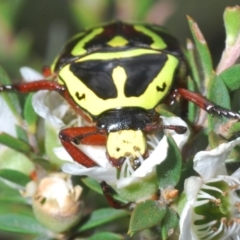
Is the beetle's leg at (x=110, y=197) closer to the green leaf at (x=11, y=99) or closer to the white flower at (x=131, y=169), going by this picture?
the white flower at (x=131, y=169)

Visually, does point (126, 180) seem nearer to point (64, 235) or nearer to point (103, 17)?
point (64, 235)

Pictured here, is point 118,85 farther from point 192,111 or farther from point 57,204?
point 57,204

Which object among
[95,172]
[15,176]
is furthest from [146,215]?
[15,176]

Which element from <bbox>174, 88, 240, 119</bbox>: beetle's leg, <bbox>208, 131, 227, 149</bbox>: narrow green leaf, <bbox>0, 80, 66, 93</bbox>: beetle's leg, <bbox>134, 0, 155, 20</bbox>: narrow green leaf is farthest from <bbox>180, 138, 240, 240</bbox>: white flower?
<bbox>134, 0, 155, 20</bbox>: narrow green leaf

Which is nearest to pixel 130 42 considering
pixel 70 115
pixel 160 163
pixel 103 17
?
pixel 70 115

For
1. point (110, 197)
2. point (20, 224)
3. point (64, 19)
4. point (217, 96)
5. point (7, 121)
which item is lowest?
point (64, 19)

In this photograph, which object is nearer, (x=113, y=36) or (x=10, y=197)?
(x=10, y=197)
